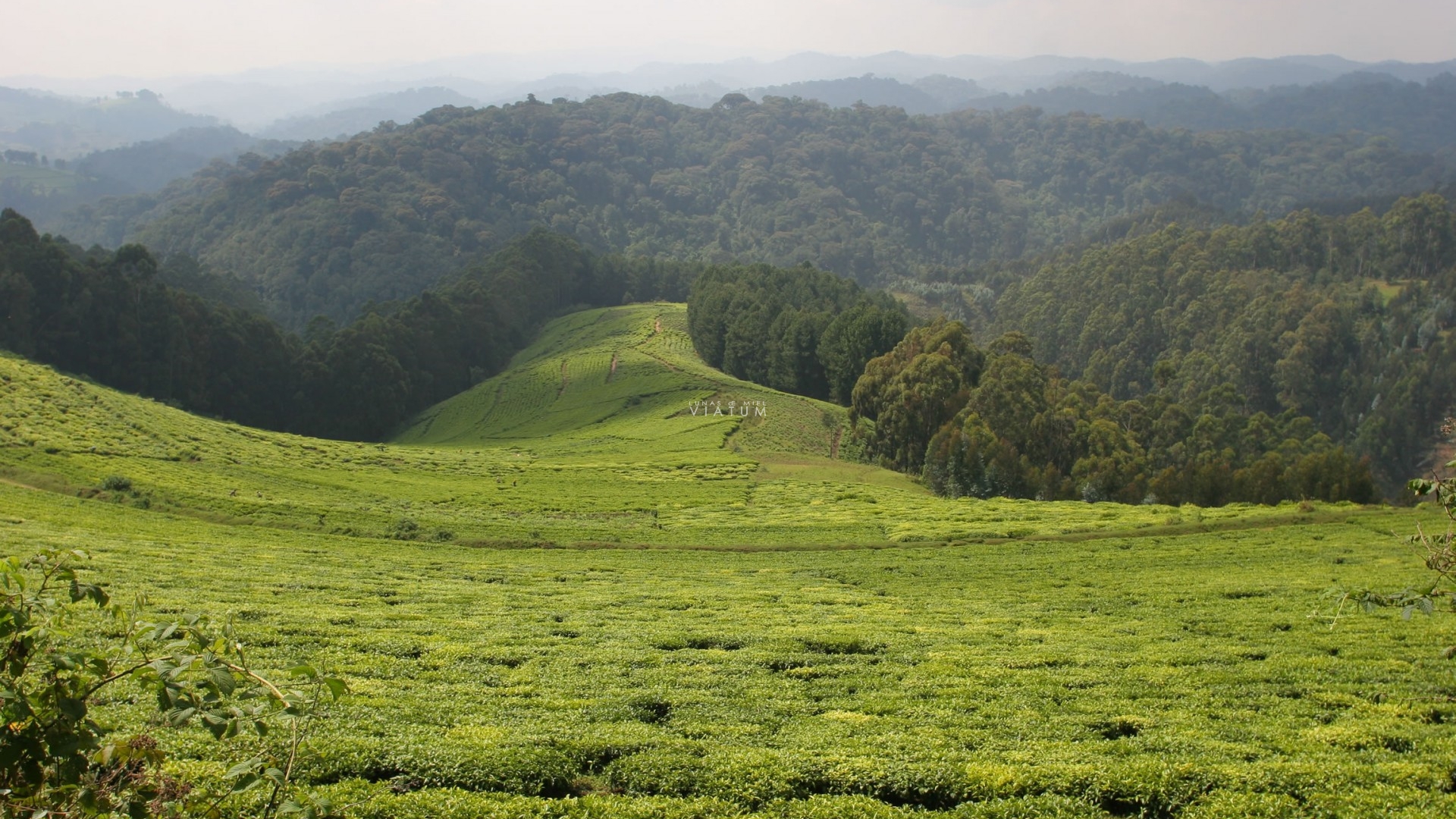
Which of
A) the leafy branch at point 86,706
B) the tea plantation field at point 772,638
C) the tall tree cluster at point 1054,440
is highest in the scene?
the leafy branch at point 86,706

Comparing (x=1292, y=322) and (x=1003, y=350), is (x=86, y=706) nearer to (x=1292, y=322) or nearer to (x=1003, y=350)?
(x=1003, y=350)

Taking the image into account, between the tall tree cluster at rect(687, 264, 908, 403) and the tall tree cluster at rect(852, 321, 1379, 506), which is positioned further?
the tall tree cluster at rect(687, 264, 908, 403)

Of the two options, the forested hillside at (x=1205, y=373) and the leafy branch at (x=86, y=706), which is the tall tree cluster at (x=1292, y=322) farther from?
the leafy branch at (x=86, y=706)

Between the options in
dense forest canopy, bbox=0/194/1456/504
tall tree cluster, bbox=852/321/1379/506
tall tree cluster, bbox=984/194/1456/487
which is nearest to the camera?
tall tree cluster, bbox=852/321/1379/506

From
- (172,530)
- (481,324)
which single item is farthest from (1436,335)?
(172,530)

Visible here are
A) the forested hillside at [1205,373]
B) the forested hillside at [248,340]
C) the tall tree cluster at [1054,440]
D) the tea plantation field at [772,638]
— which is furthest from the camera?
the forested hillside at [248,340]

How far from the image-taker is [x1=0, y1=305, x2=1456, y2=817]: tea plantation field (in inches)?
537

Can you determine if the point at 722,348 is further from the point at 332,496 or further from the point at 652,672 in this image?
the point at 652,672

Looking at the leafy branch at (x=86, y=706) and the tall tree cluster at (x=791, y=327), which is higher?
the leafy branch at (x=86, y=706)

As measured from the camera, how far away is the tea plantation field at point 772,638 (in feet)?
44.7

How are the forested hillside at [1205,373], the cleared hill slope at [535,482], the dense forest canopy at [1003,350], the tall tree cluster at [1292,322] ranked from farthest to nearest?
the tall tree cluster at [1292,322]
the dense forest canopy at [1003,350]
the forested hillside at [1205,373]
the cleared hill slope at [535,482]

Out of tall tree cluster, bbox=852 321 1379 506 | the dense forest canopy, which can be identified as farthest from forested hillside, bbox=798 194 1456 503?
the dense forest canopy

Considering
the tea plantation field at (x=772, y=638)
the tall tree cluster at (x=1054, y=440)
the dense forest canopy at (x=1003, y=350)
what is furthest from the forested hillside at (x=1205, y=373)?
the tea plantation field at (x=772, y=638)

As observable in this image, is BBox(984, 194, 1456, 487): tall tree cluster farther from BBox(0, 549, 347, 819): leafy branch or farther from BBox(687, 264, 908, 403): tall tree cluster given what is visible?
BBox(0, 549, 347, 819): leafy branch
